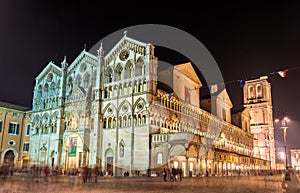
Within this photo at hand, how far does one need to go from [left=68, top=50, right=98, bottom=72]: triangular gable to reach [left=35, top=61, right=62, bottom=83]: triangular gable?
3.62m

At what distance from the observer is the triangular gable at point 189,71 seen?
53016 mm

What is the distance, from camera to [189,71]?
5641cm

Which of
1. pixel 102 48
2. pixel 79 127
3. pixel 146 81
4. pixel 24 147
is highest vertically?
pixel 102 48

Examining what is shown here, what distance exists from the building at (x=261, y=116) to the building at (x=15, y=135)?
6857 centimetres

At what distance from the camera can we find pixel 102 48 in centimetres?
5188

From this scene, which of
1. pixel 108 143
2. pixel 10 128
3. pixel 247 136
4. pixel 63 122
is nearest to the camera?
pixel 108 143

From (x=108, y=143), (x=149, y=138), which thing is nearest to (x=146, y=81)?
(x=149, y=138)

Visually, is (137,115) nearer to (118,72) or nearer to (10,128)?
(118,72)

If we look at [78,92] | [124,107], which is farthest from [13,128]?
[124,107]

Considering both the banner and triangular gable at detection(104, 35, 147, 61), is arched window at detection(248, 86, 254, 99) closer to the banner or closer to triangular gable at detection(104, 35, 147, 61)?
triangular gable at detection(104, 35, 147, 61)

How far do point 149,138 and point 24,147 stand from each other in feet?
113

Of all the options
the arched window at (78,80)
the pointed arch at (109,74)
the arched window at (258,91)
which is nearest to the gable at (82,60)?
the arched window at (78,80)

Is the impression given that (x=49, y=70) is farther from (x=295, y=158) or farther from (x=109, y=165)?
(x=295, y=158)

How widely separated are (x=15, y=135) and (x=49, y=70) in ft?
51.9
